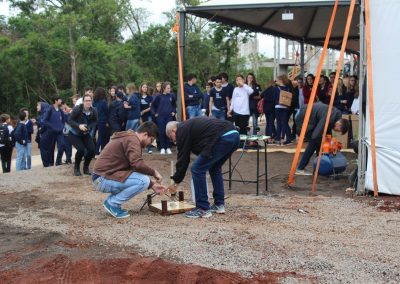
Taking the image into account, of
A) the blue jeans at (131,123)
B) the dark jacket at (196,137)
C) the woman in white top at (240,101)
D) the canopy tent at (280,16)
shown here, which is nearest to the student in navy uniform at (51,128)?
the blue jeans at (131,123)

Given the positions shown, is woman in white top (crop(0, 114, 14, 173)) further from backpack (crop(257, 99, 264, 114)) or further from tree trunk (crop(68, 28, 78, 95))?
tree trunk (crop(68, 28, 78, 95))

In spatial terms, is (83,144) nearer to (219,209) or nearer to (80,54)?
(219,209)

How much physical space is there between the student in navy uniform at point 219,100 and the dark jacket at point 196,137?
21.7ft

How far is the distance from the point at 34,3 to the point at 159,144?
915 inches

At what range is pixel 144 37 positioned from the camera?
27531mm

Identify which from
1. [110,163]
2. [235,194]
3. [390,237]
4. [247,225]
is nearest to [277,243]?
[247,225]

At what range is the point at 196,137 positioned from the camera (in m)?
5.96

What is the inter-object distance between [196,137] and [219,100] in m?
6.83

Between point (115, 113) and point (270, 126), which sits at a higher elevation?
point (115, 113)

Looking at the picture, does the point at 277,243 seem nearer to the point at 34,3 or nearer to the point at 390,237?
the point at 390,237

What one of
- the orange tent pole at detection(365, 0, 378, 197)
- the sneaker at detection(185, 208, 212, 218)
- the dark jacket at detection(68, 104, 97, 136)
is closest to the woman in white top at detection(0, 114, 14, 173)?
the dark jacket at detection(68, 104, 97, 136)

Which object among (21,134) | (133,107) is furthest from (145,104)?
(21,134)

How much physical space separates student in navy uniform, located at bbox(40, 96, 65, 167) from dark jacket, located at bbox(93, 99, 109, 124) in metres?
0.82

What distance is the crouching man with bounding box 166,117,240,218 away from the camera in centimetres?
591
